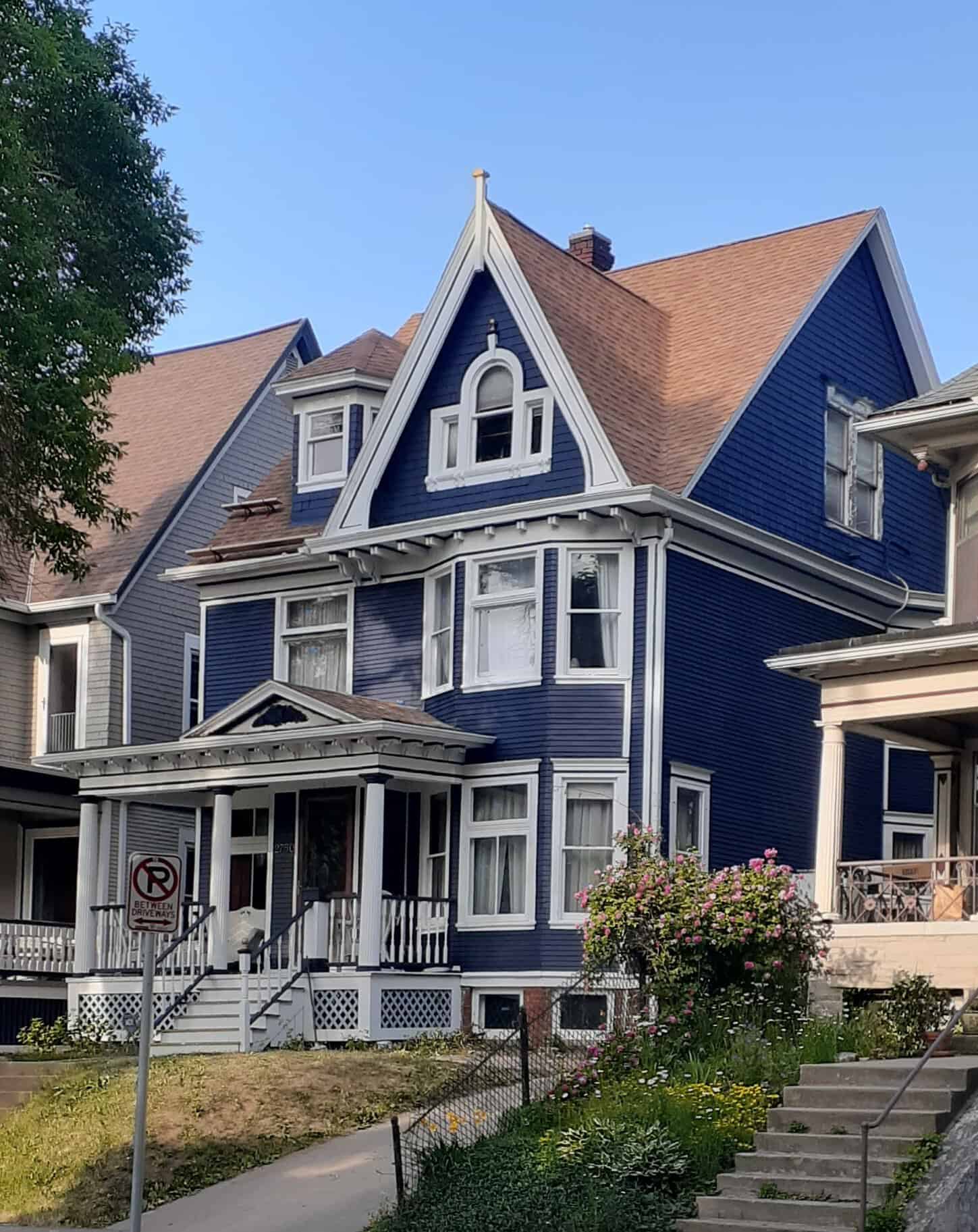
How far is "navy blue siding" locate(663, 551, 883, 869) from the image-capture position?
2780 cm

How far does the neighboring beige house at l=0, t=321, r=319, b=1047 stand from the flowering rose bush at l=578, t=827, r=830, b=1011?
14394 millimetres

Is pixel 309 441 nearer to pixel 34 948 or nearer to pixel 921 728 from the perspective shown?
pixel 34 948

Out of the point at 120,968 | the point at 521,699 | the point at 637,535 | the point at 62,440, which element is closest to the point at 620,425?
the point at 637,535

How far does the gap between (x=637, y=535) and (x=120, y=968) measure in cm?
958

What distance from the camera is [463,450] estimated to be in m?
29.0

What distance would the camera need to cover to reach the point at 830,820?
2303cm

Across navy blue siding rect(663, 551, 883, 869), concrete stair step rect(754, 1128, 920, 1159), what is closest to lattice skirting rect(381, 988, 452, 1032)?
navy blue siding rect(663, 551, 883, 869)

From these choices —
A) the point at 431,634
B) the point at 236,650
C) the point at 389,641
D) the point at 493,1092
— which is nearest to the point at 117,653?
the point at 236,650

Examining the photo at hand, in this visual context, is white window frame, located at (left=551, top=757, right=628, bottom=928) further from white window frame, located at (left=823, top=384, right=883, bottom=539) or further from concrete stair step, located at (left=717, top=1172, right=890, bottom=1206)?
concrete stair step, located at (left=717, top=1172, right=890, bottom=1206)

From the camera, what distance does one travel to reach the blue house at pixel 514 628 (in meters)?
27.3

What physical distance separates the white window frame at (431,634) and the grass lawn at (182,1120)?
6502mm

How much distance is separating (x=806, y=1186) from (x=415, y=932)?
43.1ft

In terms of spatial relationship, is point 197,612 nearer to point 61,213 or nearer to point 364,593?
point 364,593

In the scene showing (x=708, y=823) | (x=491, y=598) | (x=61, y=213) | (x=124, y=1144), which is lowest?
(x=124, y=1144)
